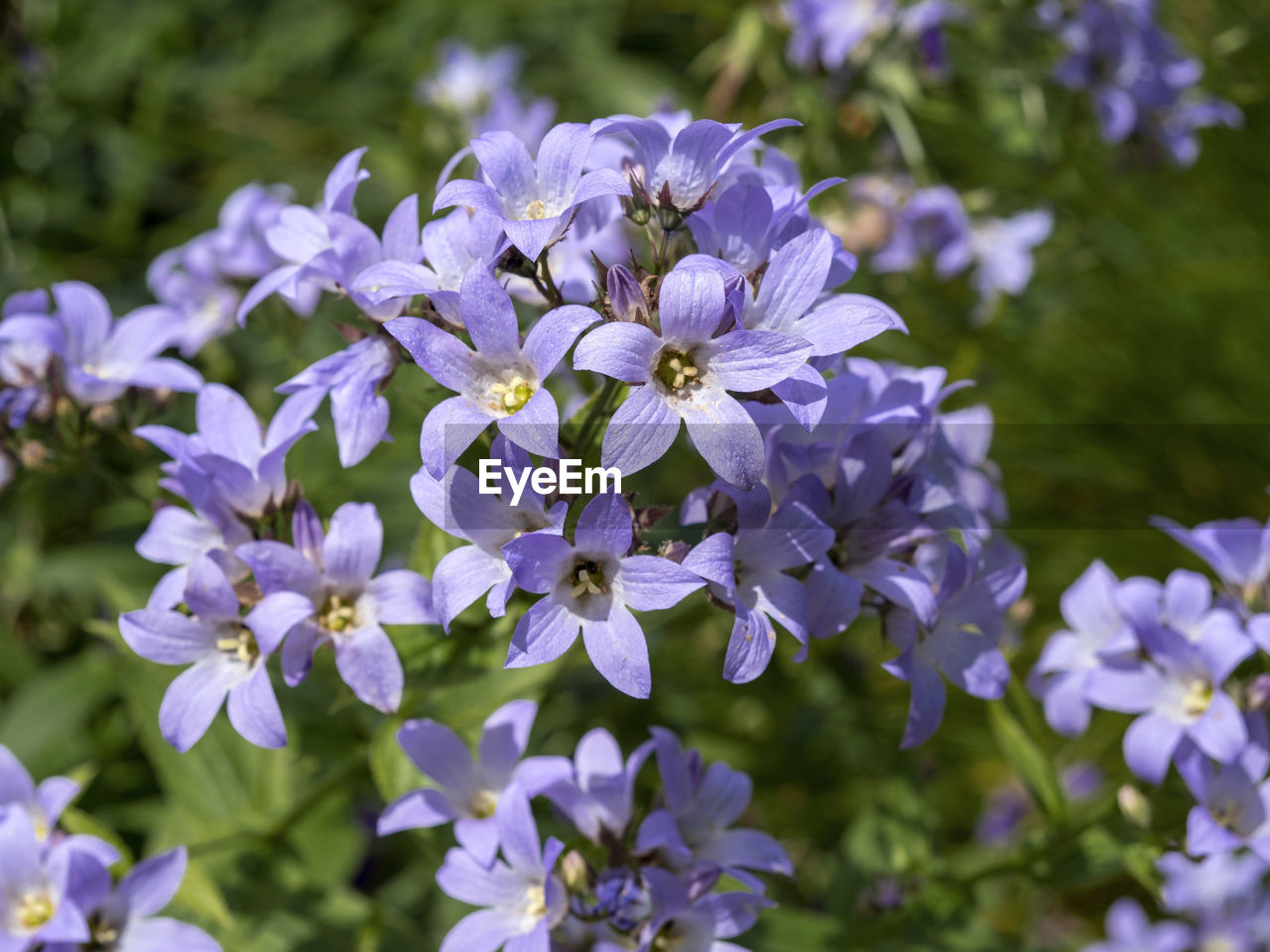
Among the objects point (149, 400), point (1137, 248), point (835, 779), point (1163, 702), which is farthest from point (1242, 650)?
point (1137, 248)

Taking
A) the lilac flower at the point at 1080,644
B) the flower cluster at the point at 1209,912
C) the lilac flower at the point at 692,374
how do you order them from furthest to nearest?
1. the flower cluster at the point at 1209,912
2. the lilac flower at the point at 1080,644
3. the lilac flower at the point at 692,374

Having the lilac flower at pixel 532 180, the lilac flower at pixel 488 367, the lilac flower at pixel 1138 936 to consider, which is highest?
the lilac flower at pixel 532 180

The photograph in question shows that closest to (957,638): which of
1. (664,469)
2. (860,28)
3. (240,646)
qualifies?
(664,469)

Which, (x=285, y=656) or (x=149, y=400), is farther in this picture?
(x=149, y=400)

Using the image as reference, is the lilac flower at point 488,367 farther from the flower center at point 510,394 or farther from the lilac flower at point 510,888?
the lilac flower at point 510,888

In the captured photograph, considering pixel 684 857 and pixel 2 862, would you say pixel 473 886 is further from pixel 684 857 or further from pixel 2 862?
pixel 2 862

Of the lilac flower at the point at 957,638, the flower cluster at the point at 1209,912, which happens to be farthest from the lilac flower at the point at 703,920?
the flower cluster at the point at 1209,912

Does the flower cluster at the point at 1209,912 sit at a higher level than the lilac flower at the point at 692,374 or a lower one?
lower
